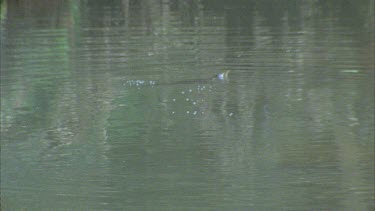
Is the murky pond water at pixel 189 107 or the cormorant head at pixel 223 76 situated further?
the cormorant head at pixel 223 76

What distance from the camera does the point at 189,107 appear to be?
19.3 ft

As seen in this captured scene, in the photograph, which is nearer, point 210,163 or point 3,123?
point 210,163

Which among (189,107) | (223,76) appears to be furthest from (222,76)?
(189,107)

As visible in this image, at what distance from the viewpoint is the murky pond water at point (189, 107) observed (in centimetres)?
439

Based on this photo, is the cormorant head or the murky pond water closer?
the murky pond water

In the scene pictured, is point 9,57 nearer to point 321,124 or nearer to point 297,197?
point 321,124

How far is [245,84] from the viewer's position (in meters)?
6.08

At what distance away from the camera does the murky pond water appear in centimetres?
439

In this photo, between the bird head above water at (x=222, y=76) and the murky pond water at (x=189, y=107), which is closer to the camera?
the murky pond water at (x=189, y=107)

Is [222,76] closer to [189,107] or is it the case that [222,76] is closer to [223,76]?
[223,76]

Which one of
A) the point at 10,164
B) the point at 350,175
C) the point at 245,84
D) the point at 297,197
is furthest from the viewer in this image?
the point at 245,84

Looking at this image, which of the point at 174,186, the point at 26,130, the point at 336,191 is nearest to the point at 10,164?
the point at 26,130

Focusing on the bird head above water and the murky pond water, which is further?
the bird head above water

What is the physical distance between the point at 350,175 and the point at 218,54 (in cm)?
213
